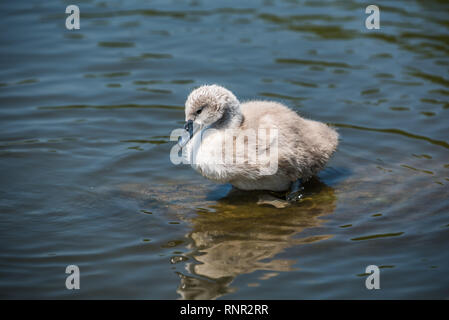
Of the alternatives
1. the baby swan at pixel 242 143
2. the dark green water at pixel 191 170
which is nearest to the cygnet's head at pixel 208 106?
the baby swan at pixel 242 143

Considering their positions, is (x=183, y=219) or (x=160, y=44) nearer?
(x=183, y=219)

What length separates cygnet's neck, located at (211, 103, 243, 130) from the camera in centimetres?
591

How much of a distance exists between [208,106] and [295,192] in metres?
1.35

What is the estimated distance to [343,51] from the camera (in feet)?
32.7

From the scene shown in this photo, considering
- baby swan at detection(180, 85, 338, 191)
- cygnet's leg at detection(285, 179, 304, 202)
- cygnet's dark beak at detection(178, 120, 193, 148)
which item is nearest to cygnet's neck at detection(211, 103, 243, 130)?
baby swan at detection(180, 85, 338, 191)

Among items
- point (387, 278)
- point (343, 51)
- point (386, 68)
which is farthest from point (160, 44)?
point (387, 278)

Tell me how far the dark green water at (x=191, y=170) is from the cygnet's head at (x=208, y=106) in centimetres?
91

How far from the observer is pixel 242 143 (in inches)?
227

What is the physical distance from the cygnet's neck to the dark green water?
818 mm

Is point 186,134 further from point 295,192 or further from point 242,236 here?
point 295,192

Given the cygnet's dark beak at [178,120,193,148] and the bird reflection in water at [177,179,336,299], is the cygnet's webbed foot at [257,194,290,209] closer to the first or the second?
the bird reflection in water at [177,179,336,299]

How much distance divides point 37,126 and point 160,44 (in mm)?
3214

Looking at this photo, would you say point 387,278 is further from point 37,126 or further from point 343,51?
point 343,51

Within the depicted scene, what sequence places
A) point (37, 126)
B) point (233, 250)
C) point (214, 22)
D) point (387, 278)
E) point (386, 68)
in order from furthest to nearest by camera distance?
point (214, 22)
point (386, 68)
point (37, 126)
point (233, 250)
point (387, 278)
